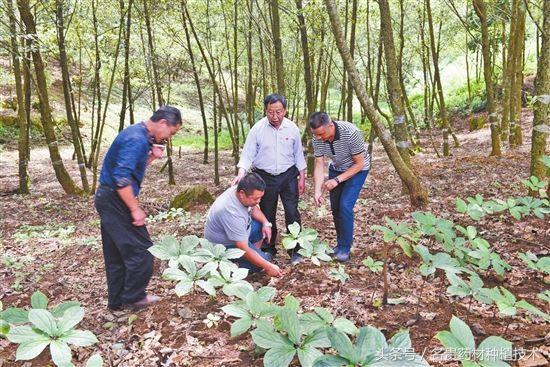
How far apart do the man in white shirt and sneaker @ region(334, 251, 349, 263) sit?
1.37 ft

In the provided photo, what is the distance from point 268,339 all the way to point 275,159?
318 cm

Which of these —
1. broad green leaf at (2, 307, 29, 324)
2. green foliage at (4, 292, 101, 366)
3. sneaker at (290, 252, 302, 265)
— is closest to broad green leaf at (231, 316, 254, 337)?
green foliage at (4, 292, 101, 366)

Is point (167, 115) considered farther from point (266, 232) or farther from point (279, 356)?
point (279, 356)

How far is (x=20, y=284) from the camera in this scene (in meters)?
5.07

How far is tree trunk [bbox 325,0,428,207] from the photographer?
5059 millimetres

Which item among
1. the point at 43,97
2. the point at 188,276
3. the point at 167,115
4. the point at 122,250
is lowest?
the point at 122,250

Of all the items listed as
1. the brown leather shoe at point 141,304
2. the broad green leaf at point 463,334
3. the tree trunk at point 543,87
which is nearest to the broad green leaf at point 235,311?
the broad green leaf at point 463,334

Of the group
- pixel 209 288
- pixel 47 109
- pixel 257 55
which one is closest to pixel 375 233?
pixel 209 288

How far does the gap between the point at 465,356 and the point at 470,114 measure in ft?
84.9

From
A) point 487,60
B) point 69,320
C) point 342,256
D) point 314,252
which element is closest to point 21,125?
point 342,256

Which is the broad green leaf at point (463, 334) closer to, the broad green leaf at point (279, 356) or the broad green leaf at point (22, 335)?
the broad green leaf at point (279, 356)

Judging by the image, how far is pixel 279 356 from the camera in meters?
1.62

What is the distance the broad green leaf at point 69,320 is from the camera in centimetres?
174

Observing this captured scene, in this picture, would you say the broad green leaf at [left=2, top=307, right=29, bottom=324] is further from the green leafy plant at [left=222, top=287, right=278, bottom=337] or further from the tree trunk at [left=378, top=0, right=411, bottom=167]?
the tree trunk at [left=378, top=0, right=411, bottom=167]
